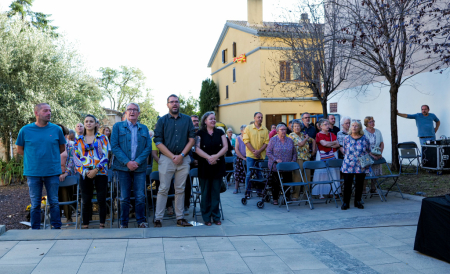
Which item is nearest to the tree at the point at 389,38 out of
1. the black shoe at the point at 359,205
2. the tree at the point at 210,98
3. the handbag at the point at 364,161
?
the handbag at the point at 364,161

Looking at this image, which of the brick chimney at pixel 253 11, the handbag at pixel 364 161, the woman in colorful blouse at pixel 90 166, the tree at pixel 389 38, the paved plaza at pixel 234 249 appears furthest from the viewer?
the brick chimney at pixel 253 11

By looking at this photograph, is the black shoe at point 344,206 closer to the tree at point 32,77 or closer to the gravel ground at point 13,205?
the gravel ground at point 13,205

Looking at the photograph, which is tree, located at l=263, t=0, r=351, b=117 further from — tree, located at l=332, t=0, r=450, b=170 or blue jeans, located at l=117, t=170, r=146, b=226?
blue jeans, located at l=117, t=170, r=146, b=226

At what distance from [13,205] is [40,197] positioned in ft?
16.1

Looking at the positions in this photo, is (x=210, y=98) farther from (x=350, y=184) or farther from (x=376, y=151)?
(x=350, y=184)

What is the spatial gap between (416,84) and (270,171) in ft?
26.1

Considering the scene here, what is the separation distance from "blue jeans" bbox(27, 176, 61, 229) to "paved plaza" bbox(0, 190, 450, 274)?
509mm

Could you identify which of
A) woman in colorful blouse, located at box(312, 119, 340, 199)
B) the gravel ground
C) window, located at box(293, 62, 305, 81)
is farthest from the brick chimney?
woman in colorful blouse, located at box(312, 119, 340, 199)

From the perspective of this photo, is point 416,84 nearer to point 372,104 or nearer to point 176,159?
point 372,104

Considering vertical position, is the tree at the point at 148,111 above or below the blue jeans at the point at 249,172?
above

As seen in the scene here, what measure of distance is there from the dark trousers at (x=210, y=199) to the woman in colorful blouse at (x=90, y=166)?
162cm

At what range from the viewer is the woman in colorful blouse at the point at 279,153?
8.28 metres

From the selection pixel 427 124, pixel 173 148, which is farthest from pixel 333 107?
pixel 173 148

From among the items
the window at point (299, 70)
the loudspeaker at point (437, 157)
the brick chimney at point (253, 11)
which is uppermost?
the brick chimney at point (253, 11)
